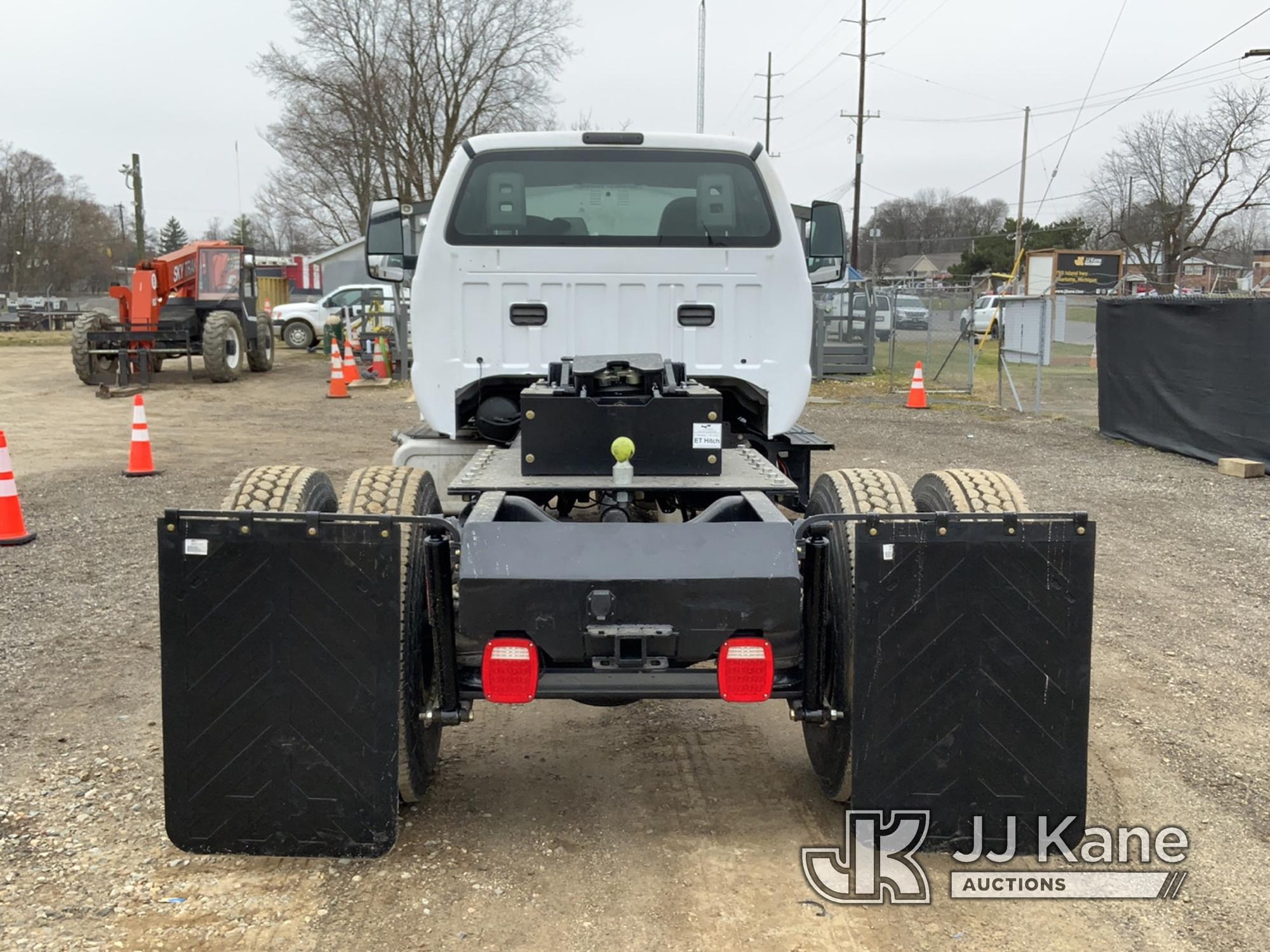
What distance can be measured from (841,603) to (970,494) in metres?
0.70

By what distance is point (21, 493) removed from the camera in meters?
10.0

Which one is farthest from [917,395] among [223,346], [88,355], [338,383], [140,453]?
[88,355]

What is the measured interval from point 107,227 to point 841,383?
257ft

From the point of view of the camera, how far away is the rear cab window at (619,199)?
17.5 ft

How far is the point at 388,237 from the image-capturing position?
19.0 ft

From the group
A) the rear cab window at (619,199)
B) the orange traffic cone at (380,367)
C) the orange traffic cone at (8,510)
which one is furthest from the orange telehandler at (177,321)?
the rear cab window at (619,199)

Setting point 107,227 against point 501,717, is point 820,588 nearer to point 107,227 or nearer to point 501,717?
point 501,717

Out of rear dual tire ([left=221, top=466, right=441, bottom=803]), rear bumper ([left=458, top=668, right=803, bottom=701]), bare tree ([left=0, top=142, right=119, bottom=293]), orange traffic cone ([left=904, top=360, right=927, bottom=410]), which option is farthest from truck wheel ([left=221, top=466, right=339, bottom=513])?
bare tree ([left=0, top=142, right=119, bottom=293])

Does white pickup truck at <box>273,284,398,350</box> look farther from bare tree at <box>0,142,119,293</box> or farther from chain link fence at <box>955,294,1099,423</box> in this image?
bare tree at <box>0,142,119,293</box>

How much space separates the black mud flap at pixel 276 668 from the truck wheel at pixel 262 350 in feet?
69.9

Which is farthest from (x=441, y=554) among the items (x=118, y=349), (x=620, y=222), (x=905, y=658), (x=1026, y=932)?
(x=118, y=349)

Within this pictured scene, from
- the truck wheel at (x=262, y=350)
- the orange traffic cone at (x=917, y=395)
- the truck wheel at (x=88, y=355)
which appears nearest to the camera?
the orange traffic cone at (x=917, y=395)

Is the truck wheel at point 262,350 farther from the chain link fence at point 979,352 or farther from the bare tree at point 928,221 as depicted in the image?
the bare tree at point 928,221

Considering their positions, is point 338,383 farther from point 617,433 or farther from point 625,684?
point 625,684
